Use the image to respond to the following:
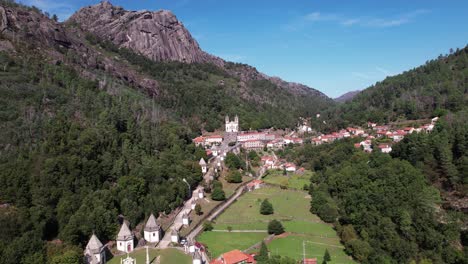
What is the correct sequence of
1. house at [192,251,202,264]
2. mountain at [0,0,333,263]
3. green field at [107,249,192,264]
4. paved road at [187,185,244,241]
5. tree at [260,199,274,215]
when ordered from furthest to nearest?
tree at [260,199,274,215] → paved road at [187,185,244,241] → mountain at [0,0,333,263] → green field at [107,249,192,264] → house at [192,251,202,264]

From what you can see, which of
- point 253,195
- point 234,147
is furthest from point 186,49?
point 253,195

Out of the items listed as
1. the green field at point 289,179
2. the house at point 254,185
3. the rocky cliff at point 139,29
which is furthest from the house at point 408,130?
the rocky cliff at point 139,29

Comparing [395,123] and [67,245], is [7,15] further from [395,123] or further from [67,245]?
[395,123]

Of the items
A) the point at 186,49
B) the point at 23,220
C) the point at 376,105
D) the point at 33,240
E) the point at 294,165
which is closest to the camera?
the point at 33,240

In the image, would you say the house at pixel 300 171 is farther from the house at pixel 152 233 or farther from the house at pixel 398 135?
the house at pixel 152 233

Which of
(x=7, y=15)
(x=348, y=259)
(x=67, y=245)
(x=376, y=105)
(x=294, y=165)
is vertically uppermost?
(x=7, y=15)

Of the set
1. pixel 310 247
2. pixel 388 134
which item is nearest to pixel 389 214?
pixel 310 247

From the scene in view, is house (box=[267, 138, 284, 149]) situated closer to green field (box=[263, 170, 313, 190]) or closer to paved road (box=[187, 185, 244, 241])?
green field (box=[263, 170, 313, 190])

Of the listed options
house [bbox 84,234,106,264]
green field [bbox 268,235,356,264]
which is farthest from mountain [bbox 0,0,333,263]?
green field [bbox 268,235,356,264]
